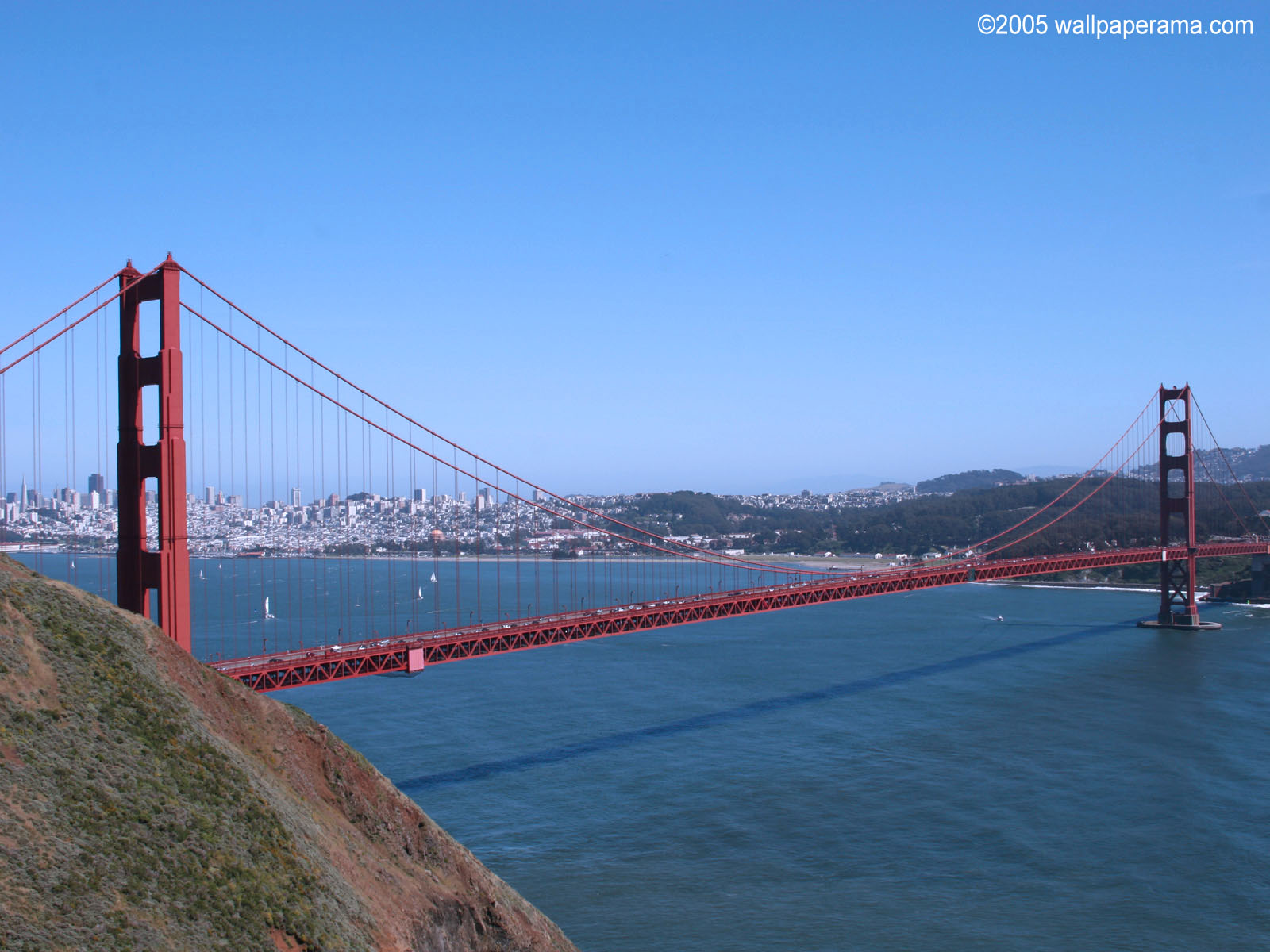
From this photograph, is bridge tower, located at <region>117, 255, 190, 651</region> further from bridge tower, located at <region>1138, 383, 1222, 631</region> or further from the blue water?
bridge tower, located at <region>1138, 383, 1222, 631</region>

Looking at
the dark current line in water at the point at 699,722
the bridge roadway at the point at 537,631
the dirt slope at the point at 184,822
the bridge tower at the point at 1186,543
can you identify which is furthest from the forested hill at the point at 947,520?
the dirt slope at the point at 184,822

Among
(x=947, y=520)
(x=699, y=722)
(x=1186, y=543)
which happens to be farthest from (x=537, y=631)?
(x=947, y=520)

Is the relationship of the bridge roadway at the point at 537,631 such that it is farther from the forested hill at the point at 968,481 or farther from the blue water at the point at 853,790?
the forested hill at the point at 968,481

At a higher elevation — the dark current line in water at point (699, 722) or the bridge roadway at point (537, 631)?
the bridge roadway at point (537, 631)

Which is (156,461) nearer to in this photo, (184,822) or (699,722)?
(184,822)

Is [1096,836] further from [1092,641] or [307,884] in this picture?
[1092,641]
